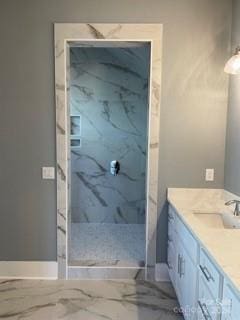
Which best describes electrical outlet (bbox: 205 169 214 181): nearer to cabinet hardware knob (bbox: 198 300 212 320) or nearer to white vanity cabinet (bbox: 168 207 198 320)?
white vanity cabinet (bbox: 168 207 198 320)

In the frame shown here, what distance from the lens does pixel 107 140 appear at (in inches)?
182

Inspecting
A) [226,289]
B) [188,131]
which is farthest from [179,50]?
[226,289]

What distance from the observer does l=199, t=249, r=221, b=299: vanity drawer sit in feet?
5.07

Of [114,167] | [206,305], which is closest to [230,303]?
[206,305]

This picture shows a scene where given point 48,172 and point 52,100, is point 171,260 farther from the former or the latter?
point 52,100

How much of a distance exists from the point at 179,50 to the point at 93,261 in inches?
90.1

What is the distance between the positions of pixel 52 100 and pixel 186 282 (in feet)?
6.48

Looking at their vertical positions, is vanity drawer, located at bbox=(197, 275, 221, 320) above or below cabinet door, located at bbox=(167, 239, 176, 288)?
above

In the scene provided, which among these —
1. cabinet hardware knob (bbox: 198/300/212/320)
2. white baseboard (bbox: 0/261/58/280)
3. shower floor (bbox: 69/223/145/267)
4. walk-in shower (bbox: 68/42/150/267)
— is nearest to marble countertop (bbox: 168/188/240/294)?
cabinet hardware knob (bbox: 198/300/212/320)

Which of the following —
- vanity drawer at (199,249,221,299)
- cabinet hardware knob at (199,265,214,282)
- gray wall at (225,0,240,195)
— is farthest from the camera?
gray wall at (225,0,240,195)

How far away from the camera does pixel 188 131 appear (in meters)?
2.94

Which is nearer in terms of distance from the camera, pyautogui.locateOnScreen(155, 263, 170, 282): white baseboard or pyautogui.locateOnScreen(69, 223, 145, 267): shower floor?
pyautogui.locateOnScreen(155, 263, 170, 282): white baseboard

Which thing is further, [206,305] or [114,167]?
[114,167]

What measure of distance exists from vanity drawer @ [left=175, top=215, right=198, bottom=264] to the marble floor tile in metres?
0.72
